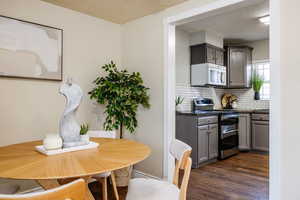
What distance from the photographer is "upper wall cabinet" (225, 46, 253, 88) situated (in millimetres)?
4715

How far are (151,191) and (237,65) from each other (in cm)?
415

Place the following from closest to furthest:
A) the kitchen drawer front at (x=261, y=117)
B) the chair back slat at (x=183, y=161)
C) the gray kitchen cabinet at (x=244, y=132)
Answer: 1. the chair back slat at (x=183, y=161)
2. the kitchen drawer front at (x=261, y=117)
3. the gray kitchen cabinet at (x=244, y=132)

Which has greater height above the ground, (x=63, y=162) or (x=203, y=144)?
(x=63, y=162)

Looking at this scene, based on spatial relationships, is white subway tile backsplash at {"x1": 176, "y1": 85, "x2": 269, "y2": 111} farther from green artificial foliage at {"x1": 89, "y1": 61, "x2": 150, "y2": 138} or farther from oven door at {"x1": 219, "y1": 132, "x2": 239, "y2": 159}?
green artificial foliage at {"x1": 89, "y1": 61, "x2": 150, "y2": 138}

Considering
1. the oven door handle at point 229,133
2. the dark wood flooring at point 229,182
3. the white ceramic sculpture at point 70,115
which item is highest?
the white ceramic sculpture at point 70,115

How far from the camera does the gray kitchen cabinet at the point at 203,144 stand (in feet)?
11.3

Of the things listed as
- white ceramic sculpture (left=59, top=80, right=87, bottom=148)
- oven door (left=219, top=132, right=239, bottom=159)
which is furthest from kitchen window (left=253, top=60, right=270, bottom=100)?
white ceramic sculpture (left=59, top=80, right=87, bottom=148)

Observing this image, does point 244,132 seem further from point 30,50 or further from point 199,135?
point 30,50

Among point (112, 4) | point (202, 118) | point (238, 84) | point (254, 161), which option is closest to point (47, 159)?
point (112, 4)

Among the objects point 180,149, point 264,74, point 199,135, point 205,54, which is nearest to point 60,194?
point 180,149

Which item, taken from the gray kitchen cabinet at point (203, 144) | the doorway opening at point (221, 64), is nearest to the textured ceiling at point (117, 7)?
the doorway opening at point (221, 64)

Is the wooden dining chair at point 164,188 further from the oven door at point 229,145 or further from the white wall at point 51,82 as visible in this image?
the oven door at point 229,145

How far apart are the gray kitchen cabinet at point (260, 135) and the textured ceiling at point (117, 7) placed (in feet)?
10.7

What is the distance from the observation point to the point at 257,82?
15.9 feet
